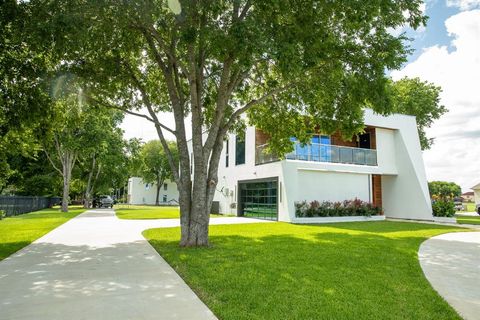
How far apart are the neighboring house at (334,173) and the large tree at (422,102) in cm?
954

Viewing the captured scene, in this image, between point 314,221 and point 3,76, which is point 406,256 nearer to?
point 314,221

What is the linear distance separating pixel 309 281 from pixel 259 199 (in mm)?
15844

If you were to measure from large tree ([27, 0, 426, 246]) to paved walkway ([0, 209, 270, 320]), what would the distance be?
2.61m

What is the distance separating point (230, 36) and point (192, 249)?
5.35 m

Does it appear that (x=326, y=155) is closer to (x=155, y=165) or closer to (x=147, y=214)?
(x=147, y=214)

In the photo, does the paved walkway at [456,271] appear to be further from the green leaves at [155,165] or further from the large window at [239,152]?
the green leaves at [155,165]

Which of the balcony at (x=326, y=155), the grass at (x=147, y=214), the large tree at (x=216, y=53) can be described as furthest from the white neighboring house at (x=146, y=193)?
the large tree at (x=216, y=53)

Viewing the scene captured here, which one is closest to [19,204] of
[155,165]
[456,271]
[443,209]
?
[456,271]

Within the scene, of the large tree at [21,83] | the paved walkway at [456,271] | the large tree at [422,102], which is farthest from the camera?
the large tree at [422,102]

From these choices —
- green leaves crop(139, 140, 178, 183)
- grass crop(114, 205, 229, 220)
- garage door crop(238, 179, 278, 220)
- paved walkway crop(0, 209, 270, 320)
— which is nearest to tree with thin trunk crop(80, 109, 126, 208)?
grass crop(114, 205, 229, 220)

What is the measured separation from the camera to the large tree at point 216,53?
7270 millimetres

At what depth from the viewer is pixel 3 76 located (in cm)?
893

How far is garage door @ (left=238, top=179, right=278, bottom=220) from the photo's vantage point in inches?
784

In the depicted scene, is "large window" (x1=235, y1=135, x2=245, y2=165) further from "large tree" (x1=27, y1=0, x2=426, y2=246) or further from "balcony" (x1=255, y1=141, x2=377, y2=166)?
"large tree" (x1=27, y1=0, x2=426, y2=246)
